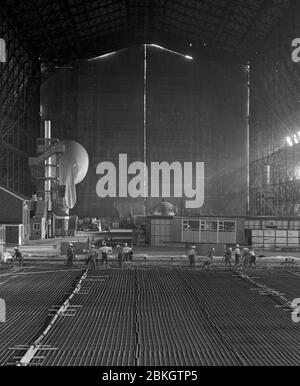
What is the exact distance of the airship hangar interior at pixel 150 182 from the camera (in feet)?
41.0

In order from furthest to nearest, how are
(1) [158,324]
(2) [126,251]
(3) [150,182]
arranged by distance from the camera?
(3) [150,182], (2) [126,251], (1) [158,324]

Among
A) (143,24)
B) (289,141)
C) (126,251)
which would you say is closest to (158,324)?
(126,251)

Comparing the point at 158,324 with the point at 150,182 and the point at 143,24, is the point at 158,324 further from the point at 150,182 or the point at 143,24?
the point at 143,24

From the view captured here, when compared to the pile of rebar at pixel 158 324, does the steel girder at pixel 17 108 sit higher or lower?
higher

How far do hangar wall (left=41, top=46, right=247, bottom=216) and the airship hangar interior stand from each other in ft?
0.48

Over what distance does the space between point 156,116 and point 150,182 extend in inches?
277

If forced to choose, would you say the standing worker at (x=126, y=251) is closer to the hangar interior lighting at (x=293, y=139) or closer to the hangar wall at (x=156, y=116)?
the hangar interior lighting at (x=293, y=139)

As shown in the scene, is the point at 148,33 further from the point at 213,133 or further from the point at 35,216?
the point at 35,216

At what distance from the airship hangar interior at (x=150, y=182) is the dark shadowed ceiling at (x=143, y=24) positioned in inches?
8.0

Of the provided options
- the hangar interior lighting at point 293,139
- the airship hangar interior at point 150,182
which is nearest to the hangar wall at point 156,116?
the airship hangar interior at point 150,182

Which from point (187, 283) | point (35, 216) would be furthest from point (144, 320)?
point (35, 216)

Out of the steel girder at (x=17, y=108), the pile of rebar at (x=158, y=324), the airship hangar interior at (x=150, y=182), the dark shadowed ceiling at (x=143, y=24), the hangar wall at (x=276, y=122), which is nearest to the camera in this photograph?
the pile of rebar at (x=158, y=324)

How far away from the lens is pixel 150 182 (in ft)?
196
